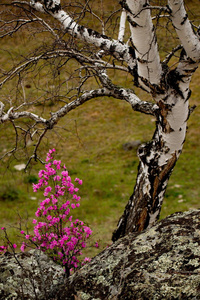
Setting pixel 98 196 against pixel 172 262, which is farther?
pixel 98 196

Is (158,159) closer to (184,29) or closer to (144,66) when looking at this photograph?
(144,66)

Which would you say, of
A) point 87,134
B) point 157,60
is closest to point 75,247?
point 157,60

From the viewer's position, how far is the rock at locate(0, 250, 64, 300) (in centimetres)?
310

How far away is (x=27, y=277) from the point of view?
133 inches

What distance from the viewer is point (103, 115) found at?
1491 cm

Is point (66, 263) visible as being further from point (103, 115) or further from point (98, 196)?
point (103, 115)

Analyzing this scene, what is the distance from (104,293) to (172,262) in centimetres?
61

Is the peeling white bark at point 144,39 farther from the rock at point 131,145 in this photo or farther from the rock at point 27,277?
the rock at point 131,145

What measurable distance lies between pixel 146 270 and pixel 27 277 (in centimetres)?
129

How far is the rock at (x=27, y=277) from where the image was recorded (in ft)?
10.2

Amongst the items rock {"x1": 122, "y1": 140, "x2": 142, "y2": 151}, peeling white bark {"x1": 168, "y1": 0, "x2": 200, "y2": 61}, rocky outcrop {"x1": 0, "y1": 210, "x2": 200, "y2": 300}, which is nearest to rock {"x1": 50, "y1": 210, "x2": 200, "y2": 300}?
rocky outcrop {"x1": 0, "y1": 210, "x2": 200, "y2": 300}

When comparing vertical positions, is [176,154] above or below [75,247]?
above

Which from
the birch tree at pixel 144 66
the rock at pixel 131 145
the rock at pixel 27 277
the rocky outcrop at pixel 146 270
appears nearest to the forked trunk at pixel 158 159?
the birch tree at pixel 144 66

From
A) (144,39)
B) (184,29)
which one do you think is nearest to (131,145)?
(144,39)
